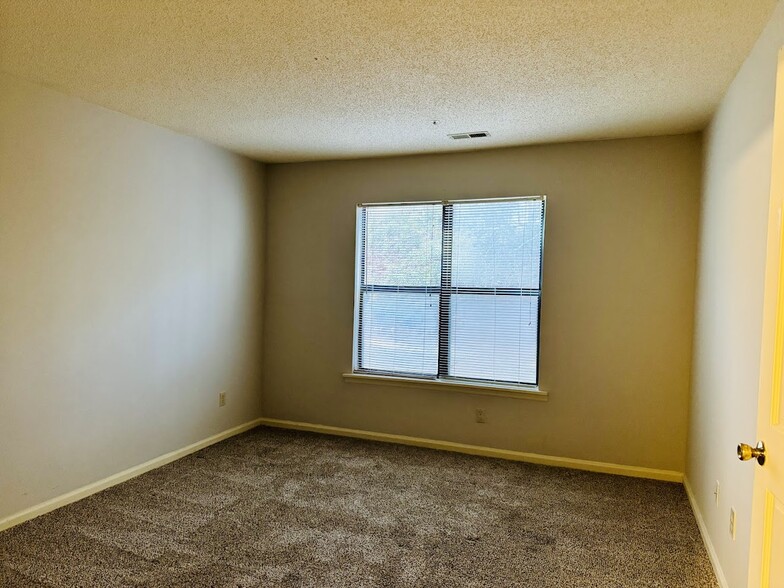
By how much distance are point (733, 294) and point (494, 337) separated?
6.26ft

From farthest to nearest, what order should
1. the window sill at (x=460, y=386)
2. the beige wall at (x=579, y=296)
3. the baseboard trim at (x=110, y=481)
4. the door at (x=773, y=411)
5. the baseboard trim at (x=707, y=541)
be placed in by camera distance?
the window sill at (x=460, y=386) → the beige wall at (x=579, y=296) → the baseboard trim at (x=110, y=481) → the baseboard trim at (x=707, y=541) → the door at (x=773, y=411)

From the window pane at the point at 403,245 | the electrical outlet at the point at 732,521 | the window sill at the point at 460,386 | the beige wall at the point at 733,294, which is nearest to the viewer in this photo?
the beige wall at the point at 733,294

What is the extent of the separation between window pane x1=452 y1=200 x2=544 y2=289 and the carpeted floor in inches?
55.4

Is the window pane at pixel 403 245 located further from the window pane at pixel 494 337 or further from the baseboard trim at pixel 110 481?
the baseboard trim at pixel 110 481

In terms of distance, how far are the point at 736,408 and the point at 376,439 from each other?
2.84 meters

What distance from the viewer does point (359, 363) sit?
181 inches

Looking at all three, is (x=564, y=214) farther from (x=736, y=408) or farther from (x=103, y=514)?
(x=103, y=514)

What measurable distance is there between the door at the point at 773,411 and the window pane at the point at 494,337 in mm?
2388

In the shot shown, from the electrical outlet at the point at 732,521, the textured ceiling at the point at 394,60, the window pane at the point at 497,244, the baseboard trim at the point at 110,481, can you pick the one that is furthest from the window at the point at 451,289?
the electrical outlet at the point at 732,521

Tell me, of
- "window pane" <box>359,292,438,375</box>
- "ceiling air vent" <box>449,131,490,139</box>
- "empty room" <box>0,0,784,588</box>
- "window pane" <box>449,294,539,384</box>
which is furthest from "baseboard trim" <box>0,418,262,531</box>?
"ceiling air vent" <box>449,131,490,139</box>

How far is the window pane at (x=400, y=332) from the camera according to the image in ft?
14.2

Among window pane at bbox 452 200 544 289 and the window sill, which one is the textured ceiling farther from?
the window sill

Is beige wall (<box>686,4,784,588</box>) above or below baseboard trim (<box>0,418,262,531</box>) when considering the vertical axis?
above

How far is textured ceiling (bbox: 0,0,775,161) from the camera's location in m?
2.04
